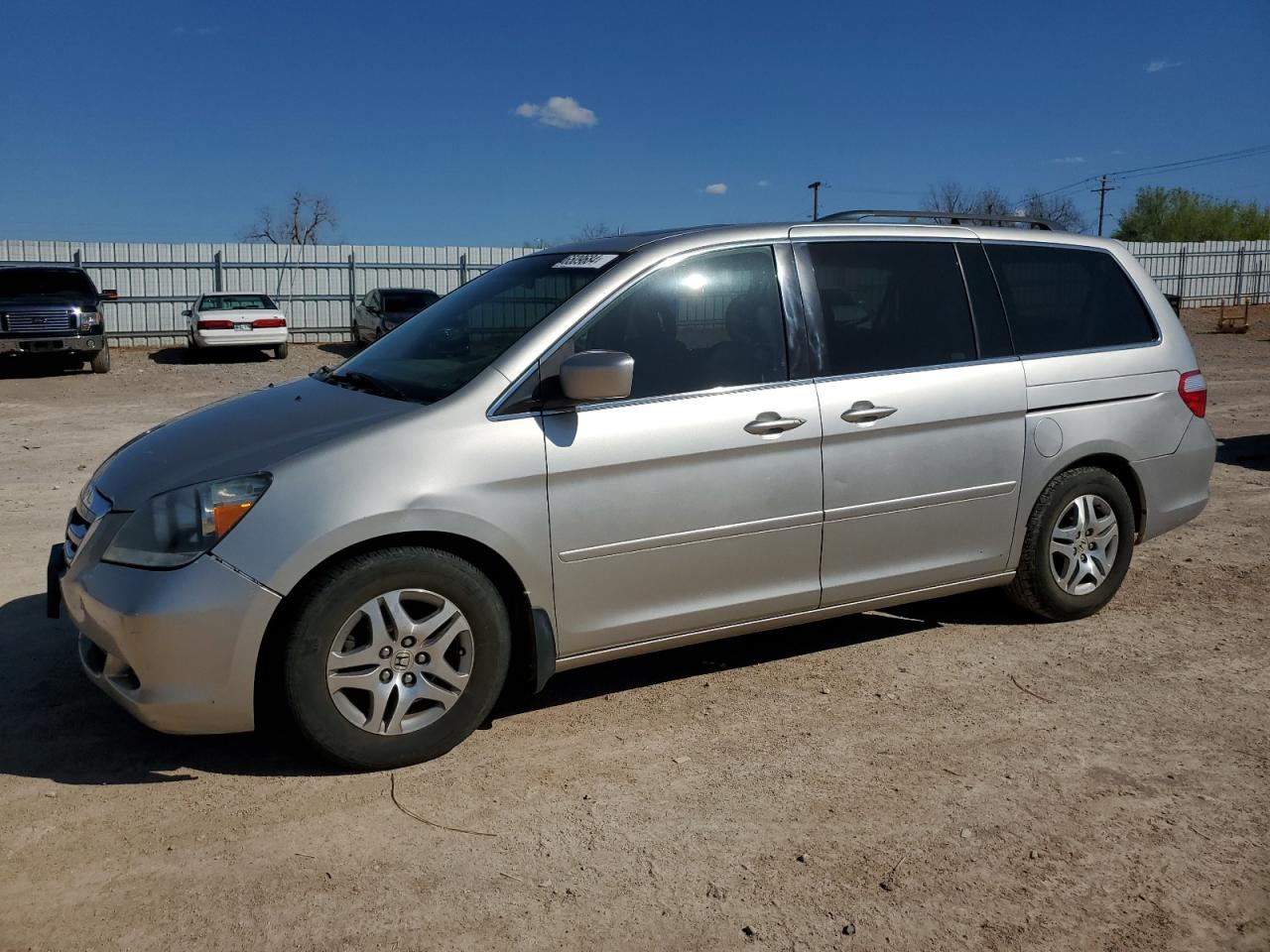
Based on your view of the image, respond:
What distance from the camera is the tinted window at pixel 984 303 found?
4.83 meters

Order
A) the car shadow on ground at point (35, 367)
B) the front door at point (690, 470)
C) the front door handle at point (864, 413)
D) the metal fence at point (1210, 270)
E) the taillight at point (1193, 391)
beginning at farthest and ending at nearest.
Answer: the metal fence at point (1210, 270) → the car shadow on ground at point (35, 367) → the taillight at point (1193, 391) → the front door handle at point (864, 413) → the front door at point (690, 470)

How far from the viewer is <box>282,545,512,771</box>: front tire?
348cm

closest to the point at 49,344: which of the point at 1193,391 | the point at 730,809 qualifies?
the point at 1193,391

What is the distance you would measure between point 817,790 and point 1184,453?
9.82ft

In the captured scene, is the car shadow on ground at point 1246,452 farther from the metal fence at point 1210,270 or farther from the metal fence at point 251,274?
the metal fence at point 1210,270

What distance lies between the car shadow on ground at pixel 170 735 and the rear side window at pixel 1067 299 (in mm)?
1378

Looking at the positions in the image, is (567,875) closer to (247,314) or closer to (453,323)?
(453,323)

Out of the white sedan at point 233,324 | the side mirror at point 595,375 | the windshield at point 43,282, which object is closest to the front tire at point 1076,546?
the side mirror at point 595,375

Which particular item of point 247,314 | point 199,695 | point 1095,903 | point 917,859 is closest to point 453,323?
point 199,695

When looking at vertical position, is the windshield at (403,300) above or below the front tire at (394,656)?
above

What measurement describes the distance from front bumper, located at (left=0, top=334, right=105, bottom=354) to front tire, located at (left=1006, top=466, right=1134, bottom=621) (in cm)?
1837

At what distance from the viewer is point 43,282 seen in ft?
62.9

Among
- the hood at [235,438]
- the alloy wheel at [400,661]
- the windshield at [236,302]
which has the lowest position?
the alloy wheel at [400,661]

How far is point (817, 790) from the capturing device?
140 inches
